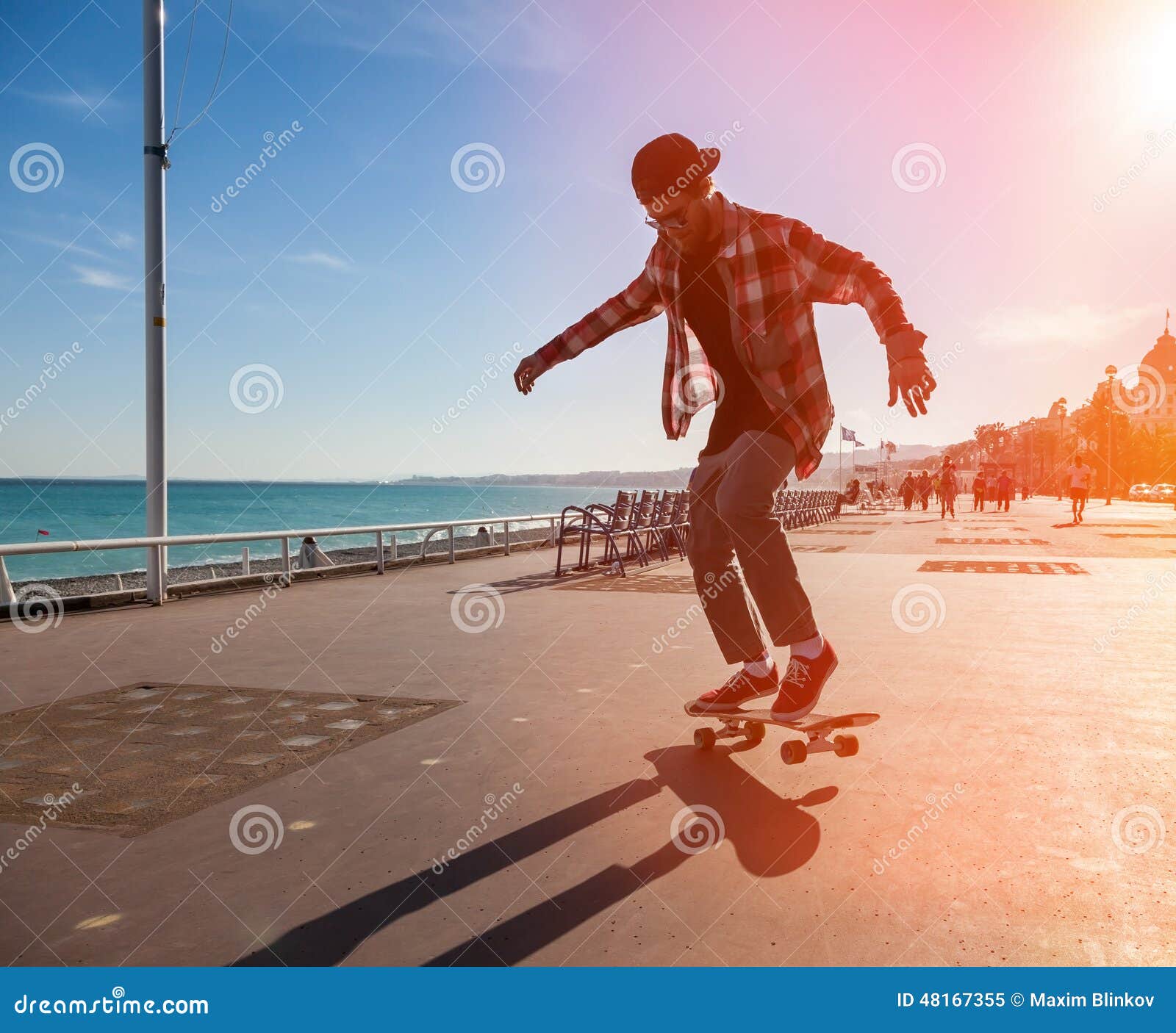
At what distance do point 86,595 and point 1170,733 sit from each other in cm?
912

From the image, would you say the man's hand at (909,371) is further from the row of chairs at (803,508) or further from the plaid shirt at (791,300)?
the row of chairs at (803,508)

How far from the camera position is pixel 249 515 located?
89438 mm

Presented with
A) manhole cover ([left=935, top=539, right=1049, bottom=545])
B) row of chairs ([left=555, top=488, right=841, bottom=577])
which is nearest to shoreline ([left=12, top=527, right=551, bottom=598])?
row of chairs ([left=555, top=488, right=841, bottom=577])

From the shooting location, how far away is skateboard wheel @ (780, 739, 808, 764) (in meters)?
3.50

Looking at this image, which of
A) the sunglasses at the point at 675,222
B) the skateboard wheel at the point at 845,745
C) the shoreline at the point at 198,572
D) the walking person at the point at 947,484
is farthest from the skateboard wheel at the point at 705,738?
the walking person at the point at 947,484

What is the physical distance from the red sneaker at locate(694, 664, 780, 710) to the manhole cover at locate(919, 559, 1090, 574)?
9.18 metres

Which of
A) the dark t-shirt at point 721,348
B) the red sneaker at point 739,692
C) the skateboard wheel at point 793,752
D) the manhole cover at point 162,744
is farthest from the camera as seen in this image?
the red sneaker at point 739,692

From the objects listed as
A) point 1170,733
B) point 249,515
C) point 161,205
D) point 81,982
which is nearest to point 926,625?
point 1170,733

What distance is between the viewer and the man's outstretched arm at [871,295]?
A: 10.8ft

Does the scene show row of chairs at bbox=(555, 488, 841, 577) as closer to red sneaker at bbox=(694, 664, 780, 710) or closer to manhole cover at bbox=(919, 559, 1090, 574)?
manhole cover at bbox=(919, 559, 1090, 574)

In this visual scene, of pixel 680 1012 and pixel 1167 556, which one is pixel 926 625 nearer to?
pixel 680 1012

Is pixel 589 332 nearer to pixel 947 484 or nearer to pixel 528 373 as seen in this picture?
pixel 528 373

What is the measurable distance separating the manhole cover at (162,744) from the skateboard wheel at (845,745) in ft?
6.55

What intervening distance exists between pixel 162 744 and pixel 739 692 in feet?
8.32
